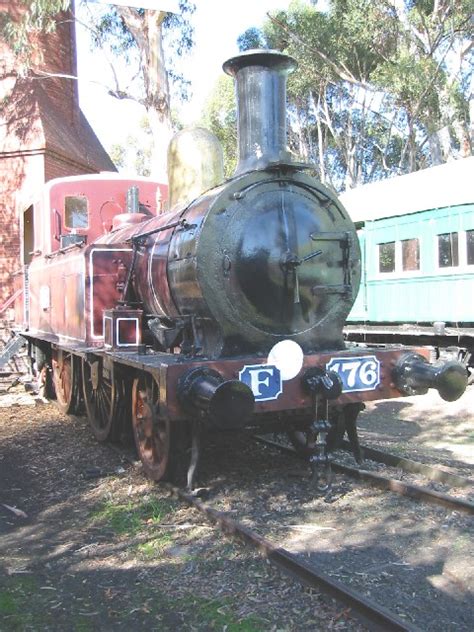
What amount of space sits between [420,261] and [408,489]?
7.40 metres

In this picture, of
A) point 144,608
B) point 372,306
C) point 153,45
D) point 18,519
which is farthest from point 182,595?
point 153,45

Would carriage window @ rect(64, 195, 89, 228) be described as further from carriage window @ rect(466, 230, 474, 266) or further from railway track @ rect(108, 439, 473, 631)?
carriage window @ rect(466, 230, 474, 266)

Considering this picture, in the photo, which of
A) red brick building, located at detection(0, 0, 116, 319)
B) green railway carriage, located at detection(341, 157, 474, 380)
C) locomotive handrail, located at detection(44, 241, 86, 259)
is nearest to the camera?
locomotive handrail, located at detection(44, 241, 86, 259)

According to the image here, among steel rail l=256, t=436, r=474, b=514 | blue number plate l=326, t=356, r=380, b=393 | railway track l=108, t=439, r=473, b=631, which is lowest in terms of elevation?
railway track l=108, t=439, r=473, b=631

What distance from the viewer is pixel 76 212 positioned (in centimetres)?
780

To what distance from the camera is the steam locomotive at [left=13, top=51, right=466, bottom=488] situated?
4371 mm

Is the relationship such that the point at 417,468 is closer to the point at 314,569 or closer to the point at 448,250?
the point at 314,569

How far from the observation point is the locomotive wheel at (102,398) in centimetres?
583

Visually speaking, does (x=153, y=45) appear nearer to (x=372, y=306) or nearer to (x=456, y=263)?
(x=372, y=306)

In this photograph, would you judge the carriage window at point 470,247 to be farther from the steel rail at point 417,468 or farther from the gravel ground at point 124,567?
the gravel ground at point 124,567

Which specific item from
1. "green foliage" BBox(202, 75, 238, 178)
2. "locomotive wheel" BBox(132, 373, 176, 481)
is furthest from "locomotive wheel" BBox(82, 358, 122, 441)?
"green foliage" BBox(202, 75, 238, 178)

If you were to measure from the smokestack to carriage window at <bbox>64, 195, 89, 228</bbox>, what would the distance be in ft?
10.8

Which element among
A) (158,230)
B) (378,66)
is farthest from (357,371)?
(378,66)

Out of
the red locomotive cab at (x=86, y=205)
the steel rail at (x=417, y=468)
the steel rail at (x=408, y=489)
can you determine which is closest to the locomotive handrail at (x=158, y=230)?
the red locomotive cab at (x=86, y=205)
